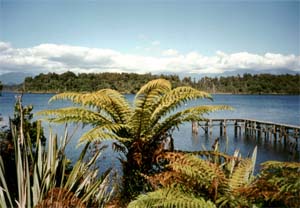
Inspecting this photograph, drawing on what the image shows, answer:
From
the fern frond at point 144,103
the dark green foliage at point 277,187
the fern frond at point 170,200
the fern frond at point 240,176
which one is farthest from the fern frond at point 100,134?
the dark green foliage at point 277,187

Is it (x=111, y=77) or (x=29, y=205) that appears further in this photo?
(x=111, y=77)

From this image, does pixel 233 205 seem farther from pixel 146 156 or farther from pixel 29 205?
pixel 29 205

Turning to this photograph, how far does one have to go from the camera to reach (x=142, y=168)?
14.1ft

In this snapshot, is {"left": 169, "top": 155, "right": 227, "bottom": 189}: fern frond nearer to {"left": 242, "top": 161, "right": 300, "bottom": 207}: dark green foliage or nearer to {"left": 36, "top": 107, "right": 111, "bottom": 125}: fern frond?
{"left": 242, "top": 161, "right": 300, "bottom": 207}: dark green foliage

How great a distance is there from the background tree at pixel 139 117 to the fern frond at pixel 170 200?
2.85ft

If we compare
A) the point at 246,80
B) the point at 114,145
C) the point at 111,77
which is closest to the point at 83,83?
the point at 111,77

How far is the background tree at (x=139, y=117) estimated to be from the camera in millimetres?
4207

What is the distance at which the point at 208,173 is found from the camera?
3.42 meters

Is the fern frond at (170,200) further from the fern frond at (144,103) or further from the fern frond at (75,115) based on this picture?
the fern frond at (75,115)

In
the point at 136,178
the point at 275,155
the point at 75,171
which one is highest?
the point at 75,171

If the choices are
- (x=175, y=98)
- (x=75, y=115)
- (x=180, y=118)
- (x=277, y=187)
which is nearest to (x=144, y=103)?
(x=175, y=98)

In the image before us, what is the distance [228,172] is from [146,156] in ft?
3.32

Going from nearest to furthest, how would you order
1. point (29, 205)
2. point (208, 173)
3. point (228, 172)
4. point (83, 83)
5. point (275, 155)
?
point (29, 205)
point (208, 173)
point (228, 172)
point (275, 155)
point (83, 83)

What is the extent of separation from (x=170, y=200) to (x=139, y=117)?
4.47 feet
